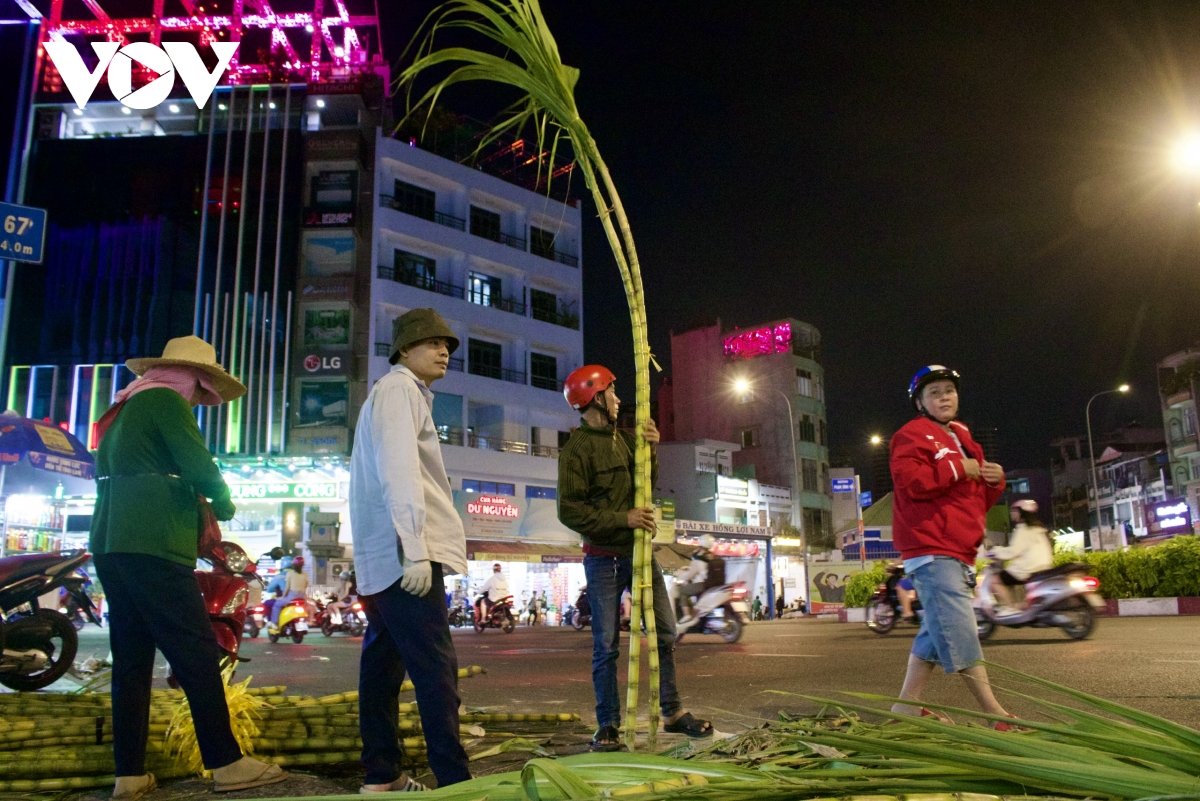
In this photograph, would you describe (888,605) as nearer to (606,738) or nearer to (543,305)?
(606,738)

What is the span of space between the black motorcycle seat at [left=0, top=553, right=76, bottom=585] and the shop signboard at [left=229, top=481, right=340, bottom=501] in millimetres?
21978

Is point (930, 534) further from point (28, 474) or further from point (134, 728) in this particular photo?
point (28, 474)

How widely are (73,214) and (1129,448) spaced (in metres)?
71.1

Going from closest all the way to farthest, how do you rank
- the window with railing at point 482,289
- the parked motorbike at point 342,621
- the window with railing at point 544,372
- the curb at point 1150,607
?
the curb at point 1150,607
the parked motorbike at point 342,621
the window with railing at point 482,289
the window with railing at point 544,372

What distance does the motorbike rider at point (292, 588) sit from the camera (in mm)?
15898

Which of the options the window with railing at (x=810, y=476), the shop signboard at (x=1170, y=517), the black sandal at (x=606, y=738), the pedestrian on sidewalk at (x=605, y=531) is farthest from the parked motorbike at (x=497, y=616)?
the shop signboard at (x=1170, y=517)

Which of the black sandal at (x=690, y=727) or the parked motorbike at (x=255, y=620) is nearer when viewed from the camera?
the black sandal at (x=690, y=727)

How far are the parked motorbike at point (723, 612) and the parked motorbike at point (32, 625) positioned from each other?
895 centimetres

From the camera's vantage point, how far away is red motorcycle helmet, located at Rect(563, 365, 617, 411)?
166 inches

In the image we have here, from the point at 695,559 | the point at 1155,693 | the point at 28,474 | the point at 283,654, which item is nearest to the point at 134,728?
the point at 1155,693

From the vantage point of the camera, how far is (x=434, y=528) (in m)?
2.99

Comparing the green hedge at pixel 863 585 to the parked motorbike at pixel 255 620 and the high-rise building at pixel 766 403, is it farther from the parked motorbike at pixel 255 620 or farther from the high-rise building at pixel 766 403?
the high-rise building at pixel 766 403

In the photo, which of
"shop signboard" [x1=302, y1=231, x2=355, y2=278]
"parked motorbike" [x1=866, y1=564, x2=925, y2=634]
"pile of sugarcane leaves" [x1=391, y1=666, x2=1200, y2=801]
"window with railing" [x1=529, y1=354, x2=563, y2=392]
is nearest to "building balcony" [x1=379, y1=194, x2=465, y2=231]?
"shop signboard" [x1=302, y1=231, x2=355, y2=278]

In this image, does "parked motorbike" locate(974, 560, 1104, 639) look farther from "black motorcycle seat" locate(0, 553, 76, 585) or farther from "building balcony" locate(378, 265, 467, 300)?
"building balcony" locate(378, 265, 467, 300)
